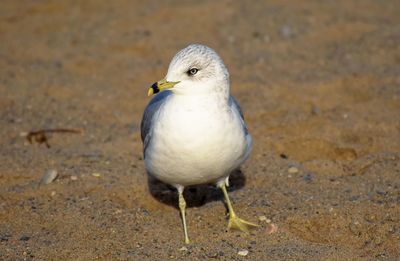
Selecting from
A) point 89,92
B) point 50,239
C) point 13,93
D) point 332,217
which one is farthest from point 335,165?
point 13,93

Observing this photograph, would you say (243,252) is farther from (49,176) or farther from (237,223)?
(49,176)

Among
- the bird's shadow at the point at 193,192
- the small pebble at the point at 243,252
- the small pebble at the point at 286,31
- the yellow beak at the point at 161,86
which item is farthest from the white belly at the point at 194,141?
the small pebble at the point at 286,31

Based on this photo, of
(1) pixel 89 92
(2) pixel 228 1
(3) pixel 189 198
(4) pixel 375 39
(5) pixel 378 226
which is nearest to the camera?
(5) pixel 378 226

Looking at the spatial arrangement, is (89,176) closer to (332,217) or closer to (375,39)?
(332,217)

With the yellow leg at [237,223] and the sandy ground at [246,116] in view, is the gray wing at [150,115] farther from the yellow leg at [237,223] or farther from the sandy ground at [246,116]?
the yellow leg at [237,223]

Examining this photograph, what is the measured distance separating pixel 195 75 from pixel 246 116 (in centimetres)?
252

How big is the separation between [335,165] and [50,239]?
270cm

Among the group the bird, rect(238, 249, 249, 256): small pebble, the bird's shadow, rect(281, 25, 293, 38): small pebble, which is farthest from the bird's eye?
rect(281, 25, 293, 38): small pebble

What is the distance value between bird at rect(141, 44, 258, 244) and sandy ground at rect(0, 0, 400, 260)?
590 mm

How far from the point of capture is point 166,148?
4.84m

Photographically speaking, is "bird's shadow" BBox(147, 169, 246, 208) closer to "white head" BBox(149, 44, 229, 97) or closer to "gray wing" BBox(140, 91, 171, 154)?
"gray wing" BBox(140, 91, 171, 154)

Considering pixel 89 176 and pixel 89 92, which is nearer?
pixel 89 176

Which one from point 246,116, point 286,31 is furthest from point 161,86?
point 286,31

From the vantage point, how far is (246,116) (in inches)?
287
